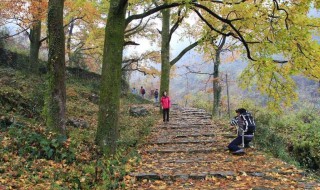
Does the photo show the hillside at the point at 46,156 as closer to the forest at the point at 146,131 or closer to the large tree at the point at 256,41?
the forest at the point at 146,131

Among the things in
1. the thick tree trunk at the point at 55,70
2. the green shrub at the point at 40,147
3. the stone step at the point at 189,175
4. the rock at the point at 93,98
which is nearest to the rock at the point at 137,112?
the rock at the point at 93,98

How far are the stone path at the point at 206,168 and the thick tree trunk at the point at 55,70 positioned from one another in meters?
2.76

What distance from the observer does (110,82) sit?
8.62m

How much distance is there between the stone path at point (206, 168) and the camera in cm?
625

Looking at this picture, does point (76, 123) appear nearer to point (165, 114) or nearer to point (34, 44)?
point (165, 114)

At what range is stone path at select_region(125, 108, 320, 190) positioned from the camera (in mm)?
6254

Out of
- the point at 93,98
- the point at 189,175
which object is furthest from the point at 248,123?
the point at 93,98

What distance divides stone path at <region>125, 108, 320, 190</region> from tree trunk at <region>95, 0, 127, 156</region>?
126 cm

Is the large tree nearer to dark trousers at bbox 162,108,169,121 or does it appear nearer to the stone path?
the stone path

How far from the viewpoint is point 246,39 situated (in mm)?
10555

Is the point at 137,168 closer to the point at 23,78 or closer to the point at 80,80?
the point at 23,78

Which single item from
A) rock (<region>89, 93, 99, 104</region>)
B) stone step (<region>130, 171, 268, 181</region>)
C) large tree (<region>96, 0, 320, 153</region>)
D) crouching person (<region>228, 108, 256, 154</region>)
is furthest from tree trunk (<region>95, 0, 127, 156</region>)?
rock (<region>89, 93, 99, 104</region>)

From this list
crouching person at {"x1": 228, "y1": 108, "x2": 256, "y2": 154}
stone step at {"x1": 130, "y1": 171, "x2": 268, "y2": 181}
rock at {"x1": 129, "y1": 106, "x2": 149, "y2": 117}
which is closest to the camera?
stone step at {"x1": 130, "y1": 171, "x2": 268, "y2": 181}

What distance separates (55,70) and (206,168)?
16.2 feet
